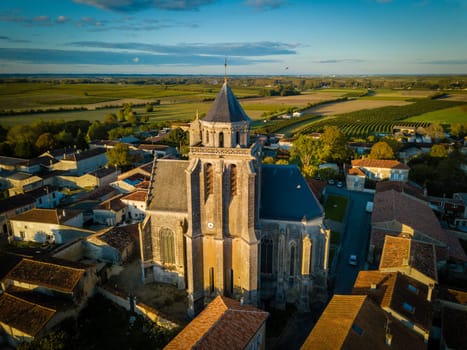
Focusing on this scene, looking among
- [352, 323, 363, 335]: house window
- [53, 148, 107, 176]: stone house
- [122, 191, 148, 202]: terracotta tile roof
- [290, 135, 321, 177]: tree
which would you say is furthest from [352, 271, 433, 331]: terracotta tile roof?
[53, 148, 107, 176]: stone house

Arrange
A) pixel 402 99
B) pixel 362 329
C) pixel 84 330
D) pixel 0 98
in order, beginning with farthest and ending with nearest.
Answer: pixel 402 99 < pixel 0 98 < pixel 84 330 < pixel 362 329

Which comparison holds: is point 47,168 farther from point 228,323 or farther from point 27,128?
point 228,323

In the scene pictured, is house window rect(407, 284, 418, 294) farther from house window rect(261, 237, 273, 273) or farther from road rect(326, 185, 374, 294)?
house window rect(261, 237, 273, 273)

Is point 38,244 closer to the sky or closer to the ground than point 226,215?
closer to the ground

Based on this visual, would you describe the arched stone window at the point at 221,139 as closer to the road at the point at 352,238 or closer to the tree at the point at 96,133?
the road at the point at 352,238

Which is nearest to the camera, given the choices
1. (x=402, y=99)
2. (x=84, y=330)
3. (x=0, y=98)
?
(x=84, y=330)

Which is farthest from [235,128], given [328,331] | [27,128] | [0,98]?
[0,98]
